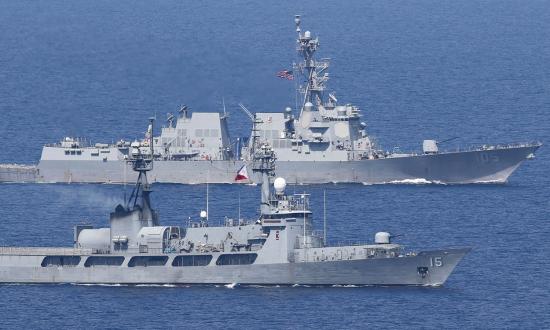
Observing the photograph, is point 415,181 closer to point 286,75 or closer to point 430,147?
point 430,147

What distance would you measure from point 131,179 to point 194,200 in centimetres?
1505

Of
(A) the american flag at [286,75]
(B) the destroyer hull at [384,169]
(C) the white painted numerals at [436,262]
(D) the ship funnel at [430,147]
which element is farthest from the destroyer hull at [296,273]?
(A) the american flag at [286,75]

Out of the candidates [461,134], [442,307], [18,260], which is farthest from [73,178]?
[442,307]

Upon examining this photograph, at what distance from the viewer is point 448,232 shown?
119 m

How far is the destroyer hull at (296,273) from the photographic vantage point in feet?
328

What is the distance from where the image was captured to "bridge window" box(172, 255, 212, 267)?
103m

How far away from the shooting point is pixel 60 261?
4134 inches

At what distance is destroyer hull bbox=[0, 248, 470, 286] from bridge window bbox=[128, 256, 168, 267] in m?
0.30

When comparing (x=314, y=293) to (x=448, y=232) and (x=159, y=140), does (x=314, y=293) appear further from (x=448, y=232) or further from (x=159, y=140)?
(x=159, y=140)

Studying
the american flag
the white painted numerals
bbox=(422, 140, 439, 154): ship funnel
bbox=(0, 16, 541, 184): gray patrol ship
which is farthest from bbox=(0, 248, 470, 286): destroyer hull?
the american flag

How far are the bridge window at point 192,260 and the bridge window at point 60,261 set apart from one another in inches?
211

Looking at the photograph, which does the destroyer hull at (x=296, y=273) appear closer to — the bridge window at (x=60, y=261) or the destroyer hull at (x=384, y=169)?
the bridge window at (x=60, y=261)

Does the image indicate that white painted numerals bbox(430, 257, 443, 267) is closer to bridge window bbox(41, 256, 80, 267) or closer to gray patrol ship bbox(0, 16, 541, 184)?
bridge window bbox(41, 256, 80, 267)

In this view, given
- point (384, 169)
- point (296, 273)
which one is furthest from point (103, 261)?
point (384, 169)
